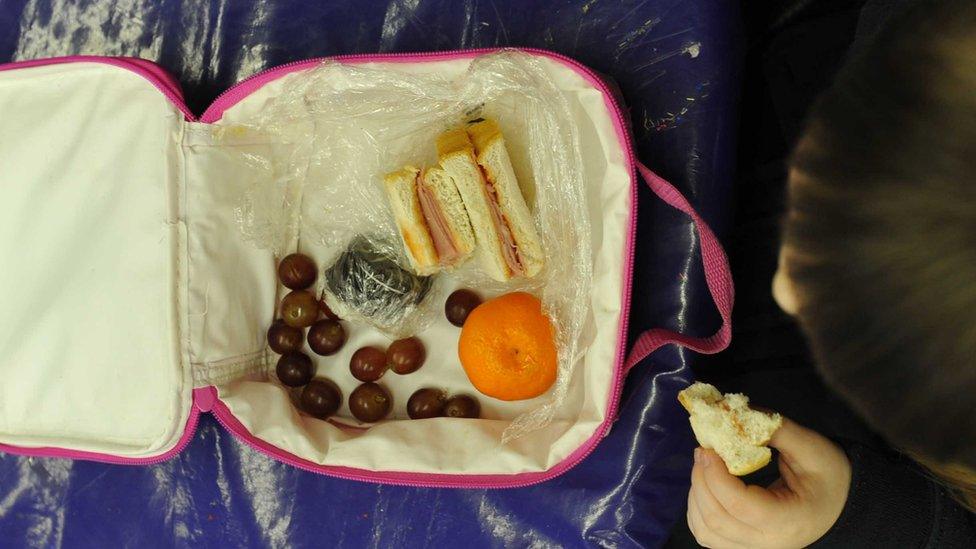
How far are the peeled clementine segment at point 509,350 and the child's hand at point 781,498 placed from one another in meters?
0.24

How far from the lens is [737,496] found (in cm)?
77

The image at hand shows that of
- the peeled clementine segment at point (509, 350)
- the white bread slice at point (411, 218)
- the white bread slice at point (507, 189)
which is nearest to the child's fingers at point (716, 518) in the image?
the peeled clementine segment at point (509, 350)

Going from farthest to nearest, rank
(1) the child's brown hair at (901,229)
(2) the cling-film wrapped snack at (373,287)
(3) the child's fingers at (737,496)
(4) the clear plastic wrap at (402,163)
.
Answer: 1. (2) the cling-film wrapped snack at (373,287)
2. (4) the clear plastic wrap at (402,163)
3. (3) the child's fingers at (737,496)
4. (1) the child's brown hair at (901,229)

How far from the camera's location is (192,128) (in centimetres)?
98

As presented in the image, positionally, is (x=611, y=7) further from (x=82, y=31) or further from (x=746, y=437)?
(x=82, y=31)

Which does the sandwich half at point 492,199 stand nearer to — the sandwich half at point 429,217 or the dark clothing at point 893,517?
the sandwich half at point 429,217

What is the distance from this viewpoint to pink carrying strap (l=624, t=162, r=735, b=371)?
2.71 feet

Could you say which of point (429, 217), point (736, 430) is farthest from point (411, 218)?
point (736, 430)

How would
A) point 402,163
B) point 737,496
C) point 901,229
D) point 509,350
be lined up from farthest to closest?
point 402,163
point 509,350
point 737,496
point 901,229

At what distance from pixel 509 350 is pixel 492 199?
22cm

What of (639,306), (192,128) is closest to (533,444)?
(639,306)

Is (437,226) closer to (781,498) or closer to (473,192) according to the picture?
(473,192)

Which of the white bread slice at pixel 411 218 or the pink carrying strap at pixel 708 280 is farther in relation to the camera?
the white bread slice at pixel 411 218

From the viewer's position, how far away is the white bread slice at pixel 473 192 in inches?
37.2
